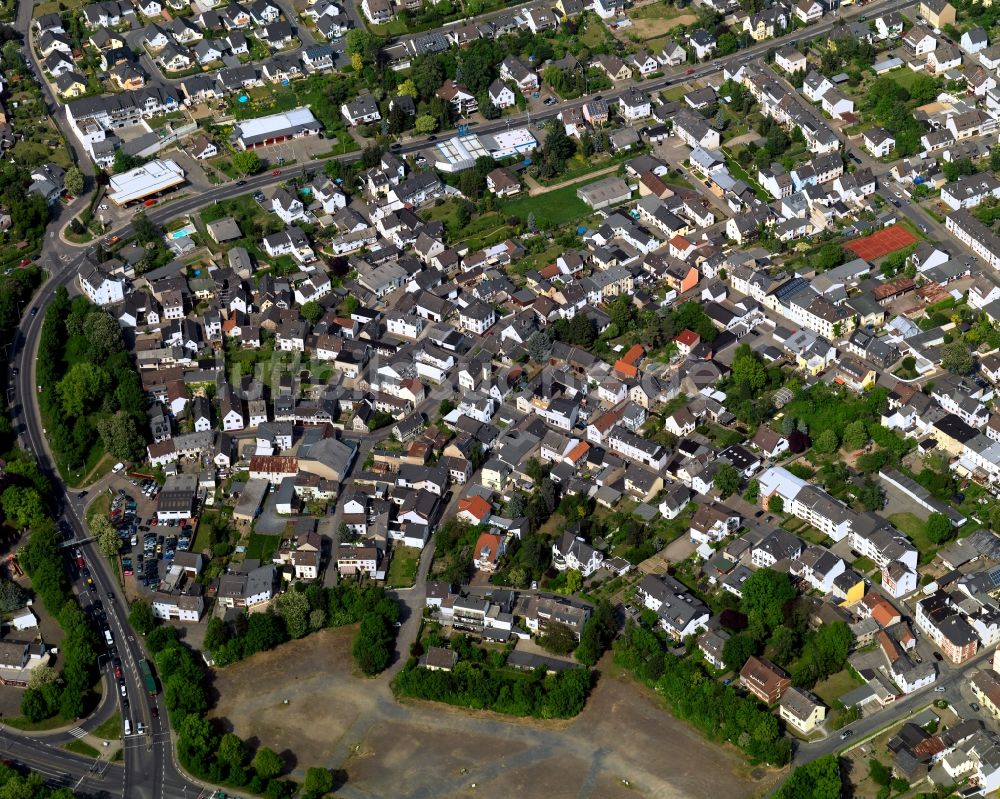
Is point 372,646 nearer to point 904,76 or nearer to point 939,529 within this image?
point 939,529

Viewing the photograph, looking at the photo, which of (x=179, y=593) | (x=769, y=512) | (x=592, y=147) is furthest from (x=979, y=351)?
(x=179, y=593)

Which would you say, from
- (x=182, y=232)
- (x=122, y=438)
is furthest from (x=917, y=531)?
(x=182, y=232)

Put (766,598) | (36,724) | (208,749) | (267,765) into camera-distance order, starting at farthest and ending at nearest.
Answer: (766,598) → (36,724) → (208,749) → (267,765)

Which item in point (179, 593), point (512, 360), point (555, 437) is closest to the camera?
point (179, 593)

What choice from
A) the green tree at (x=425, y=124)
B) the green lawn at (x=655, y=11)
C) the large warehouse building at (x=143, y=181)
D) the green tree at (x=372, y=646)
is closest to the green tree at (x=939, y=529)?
the green tree at (x=372, y=646)

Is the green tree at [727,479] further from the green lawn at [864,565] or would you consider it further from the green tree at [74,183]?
the green tree at [74,183]

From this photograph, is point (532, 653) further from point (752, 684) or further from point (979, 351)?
point (979, 351)

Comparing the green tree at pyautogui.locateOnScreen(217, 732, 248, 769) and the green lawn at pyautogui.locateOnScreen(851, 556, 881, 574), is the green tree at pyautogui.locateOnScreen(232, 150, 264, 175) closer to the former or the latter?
the green tree at pyautogui.locateOnScreen(217, 732, 248, 769)
